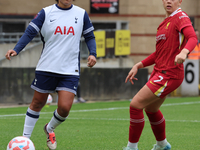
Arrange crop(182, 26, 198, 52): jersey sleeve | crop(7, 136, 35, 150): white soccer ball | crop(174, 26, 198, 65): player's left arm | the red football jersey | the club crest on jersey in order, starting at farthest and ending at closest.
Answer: the club crest on jersey < the red football jersey < crop(7, 136, 35, 150): white soccer ball < crop(182, 26, 198, 52): jersey sleeve < crop(174, 26, 198, 65): player's left arm

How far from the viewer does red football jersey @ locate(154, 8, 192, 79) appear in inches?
206

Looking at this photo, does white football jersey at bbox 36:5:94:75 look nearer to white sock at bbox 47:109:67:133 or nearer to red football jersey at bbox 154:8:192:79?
white sock at bbox 47:109:67:133

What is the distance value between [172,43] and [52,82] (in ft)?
5.65

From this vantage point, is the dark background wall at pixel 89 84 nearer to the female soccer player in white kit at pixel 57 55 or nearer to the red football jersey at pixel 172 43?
the female soccer player in white kit at pixel 57 55

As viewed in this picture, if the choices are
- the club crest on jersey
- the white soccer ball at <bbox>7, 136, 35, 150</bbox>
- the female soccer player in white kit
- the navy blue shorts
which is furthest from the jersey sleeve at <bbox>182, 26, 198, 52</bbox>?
the white soccer ball at <bbox>7, 136, 35, 150</bbox>

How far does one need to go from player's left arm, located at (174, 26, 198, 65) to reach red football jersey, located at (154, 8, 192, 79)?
0.15 meters

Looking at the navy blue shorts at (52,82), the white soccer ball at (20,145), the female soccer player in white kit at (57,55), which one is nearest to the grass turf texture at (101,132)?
the female soccer player in white kit at (57,55)

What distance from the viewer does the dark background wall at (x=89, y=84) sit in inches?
606

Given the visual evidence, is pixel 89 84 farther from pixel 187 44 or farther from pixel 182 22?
pixel 187 44

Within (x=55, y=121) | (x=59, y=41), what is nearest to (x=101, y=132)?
(x=55, y=121)

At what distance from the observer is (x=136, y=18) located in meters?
25.1

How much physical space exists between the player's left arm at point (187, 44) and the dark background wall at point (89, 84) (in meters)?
11.2

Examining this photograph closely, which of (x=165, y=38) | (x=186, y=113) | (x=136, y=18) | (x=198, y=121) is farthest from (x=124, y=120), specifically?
(x=136, y=18)

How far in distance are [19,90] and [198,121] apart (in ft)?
25.0
